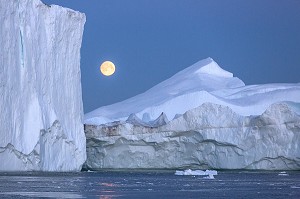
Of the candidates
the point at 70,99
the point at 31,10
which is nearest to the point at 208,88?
the point at 70,99

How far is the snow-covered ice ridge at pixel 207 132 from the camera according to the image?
2778 centimetres

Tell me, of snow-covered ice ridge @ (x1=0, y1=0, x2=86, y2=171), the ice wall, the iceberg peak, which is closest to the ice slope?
the iceberg peak

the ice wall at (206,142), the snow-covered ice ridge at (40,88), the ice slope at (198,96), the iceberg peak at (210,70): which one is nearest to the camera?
the snow-covered ice ridge at (40,88)

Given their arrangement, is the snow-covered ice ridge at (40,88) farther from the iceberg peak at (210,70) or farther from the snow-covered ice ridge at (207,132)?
the iceberg peak at (210,70)

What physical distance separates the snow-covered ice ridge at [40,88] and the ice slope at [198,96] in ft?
13.2

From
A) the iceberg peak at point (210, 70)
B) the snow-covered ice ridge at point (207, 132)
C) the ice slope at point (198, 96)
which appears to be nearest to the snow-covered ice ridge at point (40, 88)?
the snow-covered ice ridge at point (207, 132)

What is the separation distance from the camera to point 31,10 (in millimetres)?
26438

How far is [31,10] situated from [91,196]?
14.1 m

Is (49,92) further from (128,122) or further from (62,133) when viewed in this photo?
(128,122)

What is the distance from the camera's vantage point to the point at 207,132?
28.6 meters

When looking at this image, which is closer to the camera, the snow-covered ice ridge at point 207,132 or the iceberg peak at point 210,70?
the snow-covered ice ridge at point 207,132

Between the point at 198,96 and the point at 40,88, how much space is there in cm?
815

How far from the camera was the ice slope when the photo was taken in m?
30.6

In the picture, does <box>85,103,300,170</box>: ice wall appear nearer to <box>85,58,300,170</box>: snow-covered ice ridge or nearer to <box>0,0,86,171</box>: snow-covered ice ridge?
<box>85,58,300,170</box>: snow-covered ice ridge
